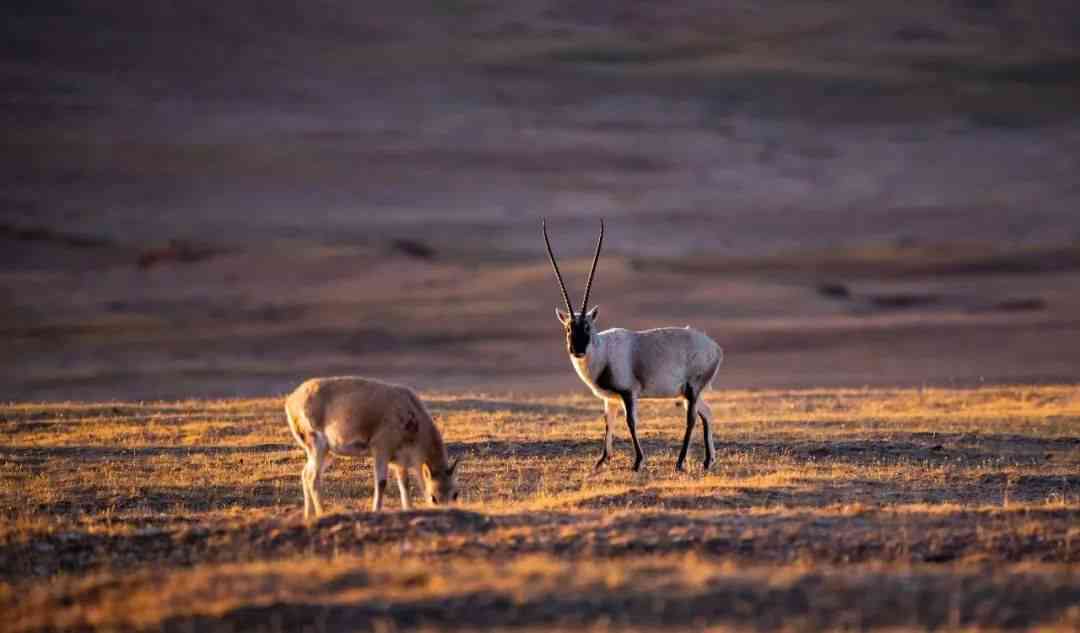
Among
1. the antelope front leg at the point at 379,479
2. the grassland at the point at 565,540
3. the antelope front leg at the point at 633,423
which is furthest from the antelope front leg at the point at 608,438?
the antelope front leg at the point at 379,479

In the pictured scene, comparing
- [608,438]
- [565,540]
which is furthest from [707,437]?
[565,540]

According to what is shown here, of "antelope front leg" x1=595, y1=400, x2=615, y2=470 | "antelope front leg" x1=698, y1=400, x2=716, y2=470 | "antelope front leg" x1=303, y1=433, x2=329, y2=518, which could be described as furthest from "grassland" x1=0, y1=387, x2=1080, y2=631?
"antelope front leg" x1=303, y1=433, x2=329, y2=518

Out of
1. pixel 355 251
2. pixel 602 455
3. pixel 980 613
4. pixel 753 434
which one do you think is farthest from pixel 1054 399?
pixel 355 251

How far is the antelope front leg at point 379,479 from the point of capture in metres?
15.8

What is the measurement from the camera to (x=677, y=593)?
10.5 metres

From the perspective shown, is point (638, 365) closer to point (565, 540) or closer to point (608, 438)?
point (608, 438)

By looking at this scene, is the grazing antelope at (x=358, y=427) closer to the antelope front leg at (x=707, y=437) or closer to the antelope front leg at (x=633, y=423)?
the antelope front leg at (x=633, y=423)

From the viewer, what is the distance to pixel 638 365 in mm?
21234

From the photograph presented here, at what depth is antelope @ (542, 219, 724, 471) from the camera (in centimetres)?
2055

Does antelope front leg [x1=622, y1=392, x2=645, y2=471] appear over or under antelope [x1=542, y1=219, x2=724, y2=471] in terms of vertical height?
under

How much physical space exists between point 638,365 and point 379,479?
632 centimetres

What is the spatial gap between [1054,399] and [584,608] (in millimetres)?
27135

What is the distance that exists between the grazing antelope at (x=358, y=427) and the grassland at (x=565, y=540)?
2.28ft

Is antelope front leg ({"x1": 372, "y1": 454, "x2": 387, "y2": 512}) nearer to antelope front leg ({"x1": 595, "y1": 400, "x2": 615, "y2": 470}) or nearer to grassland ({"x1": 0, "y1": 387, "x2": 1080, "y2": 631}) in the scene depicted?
grassland ({"x1": 0, "y1": 387, "x2": 1080, "y2": 631})
